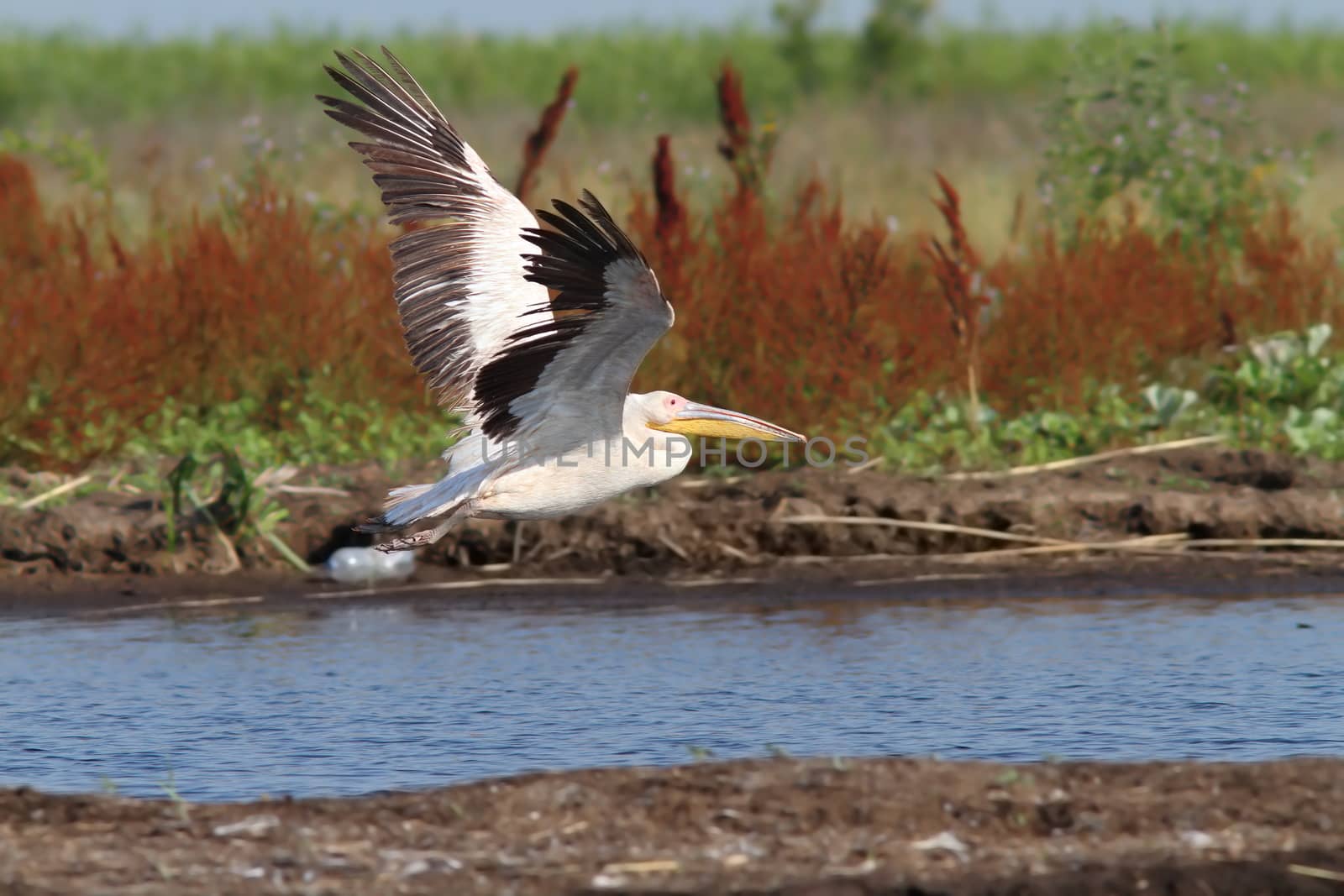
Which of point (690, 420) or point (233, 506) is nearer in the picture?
point (690, 420)

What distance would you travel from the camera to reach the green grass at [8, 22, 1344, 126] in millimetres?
36875

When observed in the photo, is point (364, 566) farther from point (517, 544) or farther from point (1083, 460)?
point (1083, 460)

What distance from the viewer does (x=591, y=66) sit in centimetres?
4231

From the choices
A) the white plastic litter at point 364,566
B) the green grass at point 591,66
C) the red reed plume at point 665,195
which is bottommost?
the white plastic litter at point 364,566

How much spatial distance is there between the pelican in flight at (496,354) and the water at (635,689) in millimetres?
612

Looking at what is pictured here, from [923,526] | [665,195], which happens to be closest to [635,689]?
[923,526]

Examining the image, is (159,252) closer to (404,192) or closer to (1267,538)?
(404,192)

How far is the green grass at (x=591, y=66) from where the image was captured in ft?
121

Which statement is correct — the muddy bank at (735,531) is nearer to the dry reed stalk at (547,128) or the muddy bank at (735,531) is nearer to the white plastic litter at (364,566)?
the white plastic litter at (364,566)

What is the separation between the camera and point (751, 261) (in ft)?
34.1

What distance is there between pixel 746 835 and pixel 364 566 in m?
4.47

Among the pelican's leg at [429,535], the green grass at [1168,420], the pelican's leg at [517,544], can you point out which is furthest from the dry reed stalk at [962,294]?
the pelican's leg at [429,535]

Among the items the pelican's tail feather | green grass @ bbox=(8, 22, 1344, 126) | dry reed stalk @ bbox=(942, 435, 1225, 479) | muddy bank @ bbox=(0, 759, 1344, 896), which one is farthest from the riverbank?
green grass @ bbox=(8, 22, 1344, 126)

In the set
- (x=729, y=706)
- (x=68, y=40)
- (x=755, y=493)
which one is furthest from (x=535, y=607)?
(x=68, y=40)
